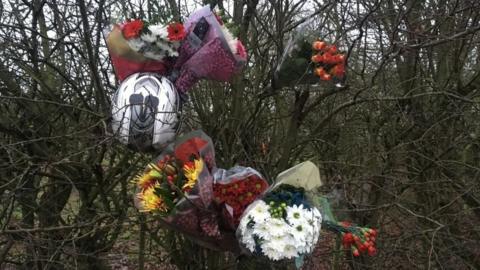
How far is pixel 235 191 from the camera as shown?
8.38ft

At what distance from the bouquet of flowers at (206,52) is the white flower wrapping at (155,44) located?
0.05m

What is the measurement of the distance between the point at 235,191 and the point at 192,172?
0.67 ft

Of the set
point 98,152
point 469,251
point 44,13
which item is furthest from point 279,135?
point 44,13

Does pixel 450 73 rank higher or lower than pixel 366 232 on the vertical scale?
higher

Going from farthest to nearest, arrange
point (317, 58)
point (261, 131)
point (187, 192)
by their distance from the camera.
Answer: point (261, 131), point (317, 58), point (187, 192)

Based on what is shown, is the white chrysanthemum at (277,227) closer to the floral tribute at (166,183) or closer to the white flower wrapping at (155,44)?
the floral tribute at (166,183)

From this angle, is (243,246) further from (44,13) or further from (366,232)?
(44,13)

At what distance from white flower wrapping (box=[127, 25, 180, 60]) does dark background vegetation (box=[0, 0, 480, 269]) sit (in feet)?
2.54

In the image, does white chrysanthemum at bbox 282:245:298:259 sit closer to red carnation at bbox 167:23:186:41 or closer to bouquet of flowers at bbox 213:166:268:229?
bouquet of flowers at bbox 213:166:268:229

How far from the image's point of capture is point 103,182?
153 inches

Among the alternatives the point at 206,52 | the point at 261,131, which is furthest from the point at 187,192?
the point at 261,131

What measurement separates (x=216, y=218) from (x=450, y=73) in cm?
315

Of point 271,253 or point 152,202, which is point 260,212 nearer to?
point 271,253

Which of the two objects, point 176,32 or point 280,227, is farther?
point 176,32
